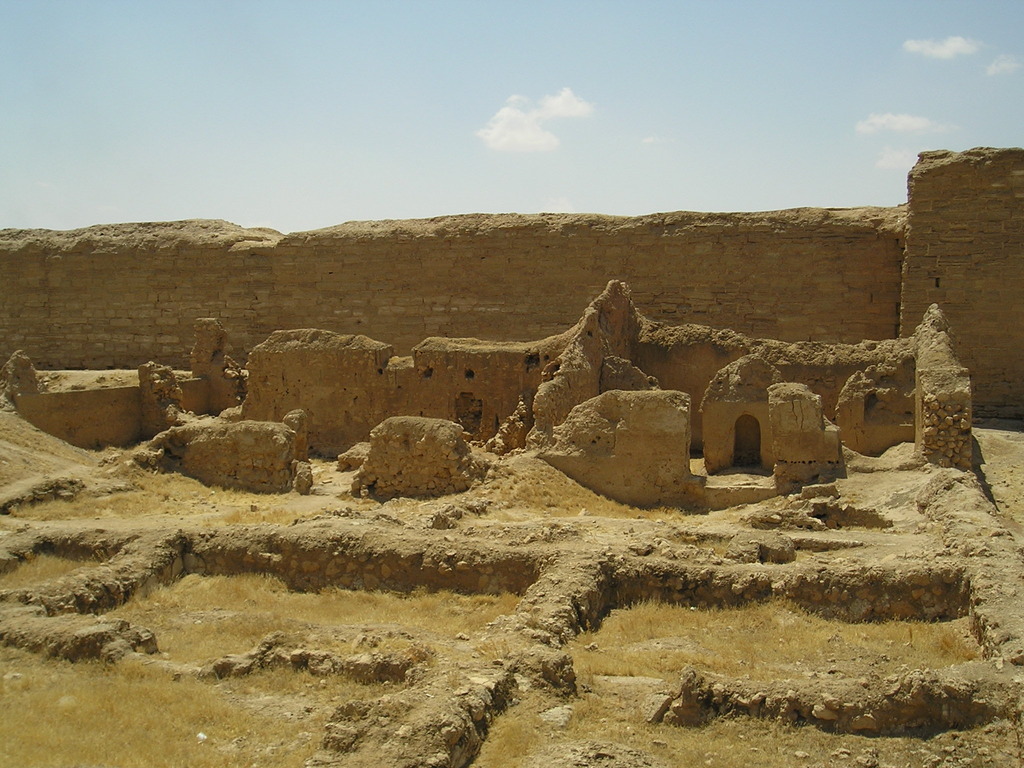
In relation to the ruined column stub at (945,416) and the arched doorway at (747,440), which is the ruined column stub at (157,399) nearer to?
the arched doorway at (747,440)

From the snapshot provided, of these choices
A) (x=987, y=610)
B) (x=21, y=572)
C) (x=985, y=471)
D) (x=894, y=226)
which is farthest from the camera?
(x=894, y=226)

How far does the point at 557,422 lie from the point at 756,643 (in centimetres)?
619

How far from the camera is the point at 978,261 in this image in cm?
1791

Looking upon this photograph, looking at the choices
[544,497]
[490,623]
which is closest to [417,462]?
[544,497]

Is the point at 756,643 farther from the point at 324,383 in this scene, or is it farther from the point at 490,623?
the point at 324,383

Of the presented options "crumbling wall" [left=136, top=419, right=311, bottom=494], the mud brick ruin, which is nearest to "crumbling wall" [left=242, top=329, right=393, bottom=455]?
the mud brick ruin

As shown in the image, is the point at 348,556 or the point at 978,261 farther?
the point at 978,261

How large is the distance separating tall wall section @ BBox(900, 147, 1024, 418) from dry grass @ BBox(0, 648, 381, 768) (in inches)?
577

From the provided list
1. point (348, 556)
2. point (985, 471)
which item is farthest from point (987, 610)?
point (985, 471)

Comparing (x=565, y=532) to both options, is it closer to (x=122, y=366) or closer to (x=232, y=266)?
(x=232, y=266)

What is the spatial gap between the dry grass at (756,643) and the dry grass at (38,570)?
Answer: 16.2ft

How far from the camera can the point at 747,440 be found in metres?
14.2

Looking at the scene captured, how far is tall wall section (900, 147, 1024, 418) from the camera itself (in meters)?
→ 17.8

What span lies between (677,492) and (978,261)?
883 cm
